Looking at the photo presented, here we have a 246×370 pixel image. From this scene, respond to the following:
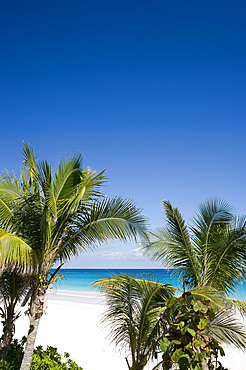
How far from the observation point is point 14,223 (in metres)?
5.99

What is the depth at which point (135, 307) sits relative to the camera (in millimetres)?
5379

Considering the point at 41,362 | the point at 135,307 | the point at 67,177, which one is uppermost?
the point at 67,177

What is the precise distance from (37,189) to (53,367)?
122 inches

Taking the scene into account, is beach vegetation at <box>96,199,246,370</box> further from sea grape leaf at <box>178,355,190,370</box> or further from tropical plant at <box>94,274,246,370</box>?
sea grape leaf at <box>178,355,190,370</box>

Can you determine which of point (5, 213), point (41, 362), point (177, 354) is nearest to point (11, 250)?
point (5, 213)

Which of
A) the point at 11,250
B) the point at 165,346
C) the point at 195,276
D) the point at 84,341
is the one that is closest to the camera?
the point at 165,346

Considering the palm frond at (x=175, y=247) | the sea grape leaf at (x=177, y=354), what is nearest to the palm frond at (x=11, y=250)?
the palm frond at (x=175, y=247)

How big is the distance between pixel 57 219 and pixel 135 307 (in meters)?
1.97

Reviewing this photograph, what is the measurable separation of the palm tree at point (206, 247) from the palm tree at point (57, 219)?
119 cm

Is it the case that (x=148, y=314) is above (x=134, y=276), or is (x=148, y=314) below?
below

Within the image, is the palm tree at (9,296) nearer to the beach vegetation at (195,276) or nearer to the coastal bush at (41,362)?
the coastal bush at (41,362)

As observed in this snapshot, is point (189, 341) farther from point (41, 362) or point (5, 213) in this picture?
→ point (41, 362)

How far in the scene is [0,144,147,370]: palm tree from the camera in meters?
5.55

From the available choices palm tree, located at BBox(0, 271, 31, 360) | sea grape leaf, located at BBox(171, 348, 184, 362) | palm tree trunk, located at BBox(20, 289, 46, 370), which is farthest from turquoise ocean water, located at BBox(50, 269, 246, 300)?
sea grape leaf, located at BBox(171, 348, 184, 362)
